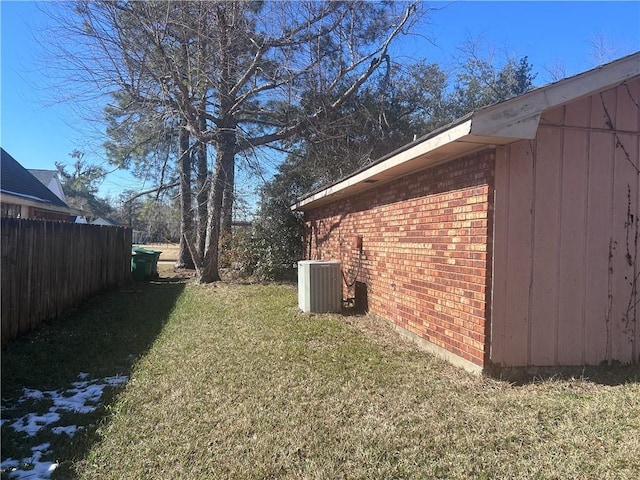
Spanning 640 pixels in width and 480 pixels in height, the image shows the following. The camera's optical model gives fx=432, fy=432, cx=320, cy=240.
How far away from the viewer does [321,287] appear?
8.12 meters

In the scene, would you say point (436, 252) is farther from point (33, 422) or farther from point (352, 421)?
point (33, 422)

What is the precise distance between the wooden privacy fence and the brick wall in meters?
5.31

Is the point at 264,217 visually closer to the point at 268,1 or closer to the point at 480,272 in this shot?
the point at 268,1

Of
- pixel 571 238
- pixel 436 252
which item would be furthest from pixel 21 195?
pixel 571 238

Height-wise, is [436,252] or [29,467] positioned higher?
[436,252]

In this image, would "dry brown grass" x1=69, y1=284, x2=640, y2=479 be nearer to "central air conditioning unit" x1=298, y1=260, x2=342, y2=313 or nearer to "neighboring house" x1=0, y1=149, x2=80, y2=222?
"central air conditioning unit" x1=298, y1=260, x2=342, y2=313

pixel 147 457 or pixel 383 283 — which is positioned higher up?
pixel 383 283

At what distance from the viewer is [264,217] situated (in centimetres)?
1498

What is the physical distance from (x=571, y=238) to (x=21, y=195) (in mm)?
13738

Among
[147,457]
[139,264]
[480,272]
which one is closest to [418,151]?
[480,272]

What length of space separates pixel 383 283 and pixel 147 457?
4.93 m

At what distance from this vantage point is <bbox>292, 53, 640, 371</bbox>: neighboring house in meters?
4.31

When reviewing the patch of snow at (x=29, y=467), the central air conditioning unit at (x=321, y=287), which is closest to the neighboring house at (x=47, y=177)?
the central air conditioning unit at (x=321, y=287)

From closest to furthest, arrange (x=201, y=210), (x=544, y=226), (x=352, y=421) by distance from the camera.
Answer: (x=352, y=421) → (x=544, y=226) → (x=201, y=210)
